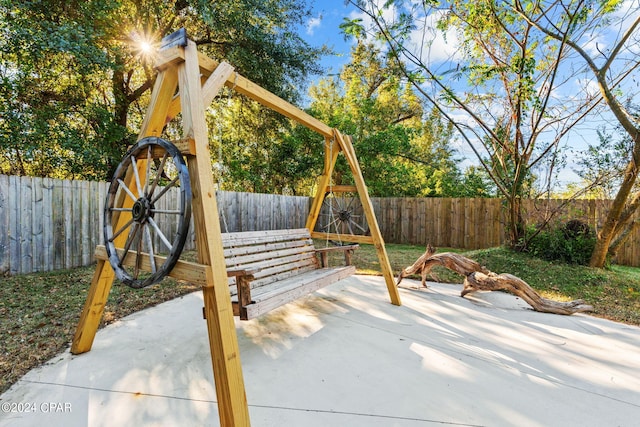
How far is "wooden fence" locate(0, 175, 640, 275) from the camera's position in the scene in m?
3.83

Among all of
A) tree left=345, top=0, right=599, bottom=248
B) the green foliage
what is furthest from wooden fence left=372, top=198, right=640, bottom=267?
tree left=345, top=0, right=599, bottom=248

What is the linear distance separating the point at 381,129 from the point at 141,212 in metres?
10.5

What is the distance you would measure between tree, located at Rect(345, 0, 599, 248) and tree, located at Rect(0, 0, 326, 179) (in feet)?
9.12

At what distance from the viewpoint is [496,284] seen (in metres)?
3.17

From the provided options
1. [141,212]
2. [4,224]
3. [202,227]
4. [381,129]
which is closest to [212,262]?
[202,227]

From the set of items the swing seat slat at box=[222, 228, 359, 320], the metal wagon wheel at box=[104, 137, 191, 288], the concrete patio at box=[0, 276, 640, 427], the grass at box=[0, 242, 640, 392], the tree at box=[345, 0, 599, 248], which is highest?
the tree at box=[345, 0, 599, 248]

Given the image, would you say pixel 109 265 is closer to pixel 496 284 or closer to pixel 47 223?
pixel 47 223

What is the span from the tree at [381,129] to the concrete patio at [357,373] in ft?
23.6

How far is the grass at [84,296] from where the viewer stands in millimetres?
2076

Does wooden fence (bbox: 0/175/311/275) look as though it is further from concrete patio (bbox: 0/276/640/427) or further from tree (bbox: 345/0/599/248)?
tree (bbox: 345/0/599/248)

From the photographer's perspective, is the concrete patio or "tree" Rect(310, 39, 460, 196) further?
"tree" Rect(310, 39, 460, 196)

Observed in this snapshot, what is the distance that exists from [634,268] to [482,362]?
6.23 meters

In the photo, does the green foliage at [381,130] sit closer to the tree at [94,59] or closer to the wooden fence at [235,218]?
the wooden fence at [235,218]

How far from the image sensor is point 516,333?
246 centimetres
